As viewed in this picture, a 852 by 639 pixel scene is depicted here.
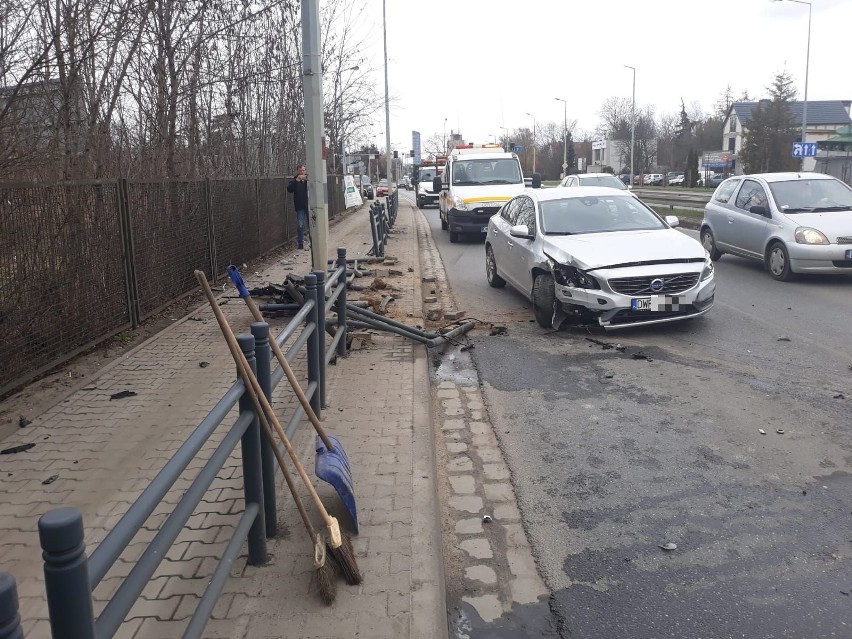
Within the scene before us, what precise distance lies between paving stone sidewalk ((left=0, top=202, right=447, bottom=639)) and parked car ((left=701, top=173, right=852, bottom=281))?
7.07m

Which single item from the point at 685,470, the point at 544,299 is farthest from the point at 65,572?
the point at 544,299

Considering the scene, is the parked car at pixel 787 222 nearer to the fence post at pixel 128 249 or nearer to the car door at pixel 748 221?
the car door at pixel 748 221

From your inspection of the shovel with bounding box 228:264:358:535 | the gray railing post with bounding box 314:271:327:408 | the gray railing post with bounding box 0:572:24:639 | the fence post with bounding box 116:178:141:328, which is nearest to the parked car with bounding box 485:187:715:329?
the gray railing post with bounding box 314:271:327:408

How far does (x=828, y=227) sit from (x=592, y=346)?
5.63m

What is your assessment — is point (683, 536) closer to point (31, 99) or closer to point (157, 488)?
point (157, 488)

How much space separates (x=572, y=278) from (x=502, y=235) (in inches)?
115

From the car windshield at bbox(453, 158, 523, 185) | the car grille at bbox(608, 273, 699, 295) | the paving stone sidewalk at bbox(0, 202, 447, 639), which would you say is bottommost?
the paving stone sidewalk at bbox(0, 202, 447, 639)

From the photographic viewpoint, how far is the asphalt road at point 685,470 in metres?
3.41

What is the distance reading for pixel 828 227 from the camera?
451 inches

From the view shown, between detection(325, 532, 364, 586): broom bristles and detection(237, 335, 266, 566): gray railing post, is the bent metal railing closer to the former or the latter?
detection(237, 335, 266, 566): gray railing post

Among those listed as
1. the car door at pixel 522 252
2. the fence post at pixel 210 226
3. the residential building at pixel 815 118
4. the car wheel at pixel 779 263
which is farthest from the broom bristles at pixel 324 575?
the residential building at pixel 815 118

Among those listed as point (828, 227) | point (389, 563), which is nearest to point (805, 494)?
point (389, 563)

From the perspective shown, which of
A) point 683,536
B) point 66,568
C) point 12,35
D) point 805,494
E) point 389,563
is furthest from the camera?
point 12,35

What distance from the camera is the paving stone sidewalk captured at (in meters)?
3.16
